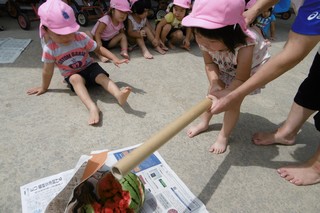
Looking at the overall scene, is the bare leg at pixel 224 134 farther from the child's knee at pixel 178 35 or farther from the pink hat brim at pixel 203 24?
the child's knee at pixel 178 35

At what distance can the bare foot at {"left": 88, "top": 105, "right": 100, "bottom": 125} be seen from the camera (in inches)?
57.0

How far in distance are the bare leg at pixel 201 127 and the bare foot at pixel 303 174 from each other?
43cm

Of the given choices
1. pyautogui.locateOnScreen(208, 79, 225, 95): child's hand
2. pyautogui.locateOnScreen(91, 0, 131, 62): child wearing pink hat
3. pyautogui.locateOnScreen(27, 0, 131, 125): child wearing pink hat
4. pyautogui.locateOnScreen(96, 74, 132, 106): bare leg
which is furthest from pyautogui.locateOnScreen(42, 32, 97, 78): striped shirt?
pyautogui.locateOnScreen(208, 79, 225, 95): child's hand

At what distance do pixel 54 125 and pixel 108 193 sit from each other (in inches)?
25.6

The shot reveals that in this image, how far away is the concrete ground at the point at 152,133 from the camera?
1.16 meters

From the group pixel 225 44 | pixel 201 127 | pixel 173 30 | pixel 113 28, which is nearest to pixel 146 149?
pixel 225 44

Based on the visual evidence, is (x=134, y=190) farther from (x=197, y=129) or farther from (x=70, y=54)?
(x=70, y=54)

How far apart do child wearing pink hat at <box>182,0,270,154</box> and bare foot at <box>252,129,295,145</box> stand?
7.8 inches

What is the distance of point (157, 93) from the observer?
71.1 inches

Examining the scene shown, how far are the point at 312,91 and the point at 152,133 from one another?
0.80 m

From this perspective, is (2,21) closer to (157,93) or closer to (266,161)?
(157,93)

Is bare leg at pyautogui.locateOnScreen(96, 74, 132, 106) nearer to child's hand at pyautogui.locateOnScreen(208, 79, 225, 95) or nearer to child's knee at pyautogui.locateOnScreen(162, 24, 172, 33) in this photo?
child's hand at pyautogui.locateOnScreen(208, 79, 225, 95)

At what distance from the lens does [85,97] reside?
1575 mm

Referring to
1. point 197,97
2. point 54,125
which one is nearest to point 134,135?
point 54,125
